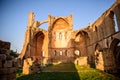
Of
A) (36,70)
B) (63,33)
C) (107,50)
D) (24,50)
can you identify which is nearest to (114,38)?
(107,50)

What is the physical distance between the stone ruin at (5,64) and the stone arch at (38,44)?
24561 millimetres

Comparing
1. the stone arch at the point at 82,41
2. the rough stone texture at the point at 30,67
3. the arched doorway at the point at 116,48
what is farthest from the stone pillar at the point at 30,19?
the arched doorway at the point at 116,48

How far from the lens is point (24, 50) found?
23.9m

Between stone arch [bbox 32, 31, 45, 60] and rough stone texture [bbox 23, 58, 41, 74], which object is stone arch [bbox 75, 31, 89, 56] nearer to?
stone arch [bbox 32, 31, 45, 60]

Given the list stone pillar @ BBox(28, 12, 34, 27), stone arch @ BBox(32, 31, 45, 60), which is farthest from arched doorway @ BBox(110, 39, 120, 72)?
stone pillar @ BBox(28, 12, 34, 27)

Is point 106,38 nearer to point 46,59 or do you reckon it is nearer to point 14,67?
point 46,59

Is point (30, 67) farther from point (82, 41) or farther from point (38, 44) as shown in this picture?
point (82, 41)

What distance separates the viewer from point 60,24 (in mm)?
31141

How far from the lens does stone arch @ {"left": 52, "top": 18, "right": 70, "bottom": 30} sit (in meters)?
30.7

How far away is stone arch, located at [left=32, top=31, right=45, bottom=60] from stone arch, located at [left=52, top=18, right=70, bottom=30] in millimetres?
4143

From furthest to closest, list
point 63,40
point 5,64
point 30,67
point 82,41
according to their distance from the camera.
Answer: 1. point 63,40
2. point 82,41
3. point 30,67
4. point 5,64

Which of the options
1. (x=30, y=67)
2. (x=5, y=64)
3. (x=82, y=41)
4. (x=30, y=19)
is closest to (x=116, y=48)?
(x=82, y=41)

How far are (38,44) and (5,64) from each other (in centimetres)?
2607

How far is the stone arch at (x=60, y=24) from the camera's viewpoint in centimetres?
3073
